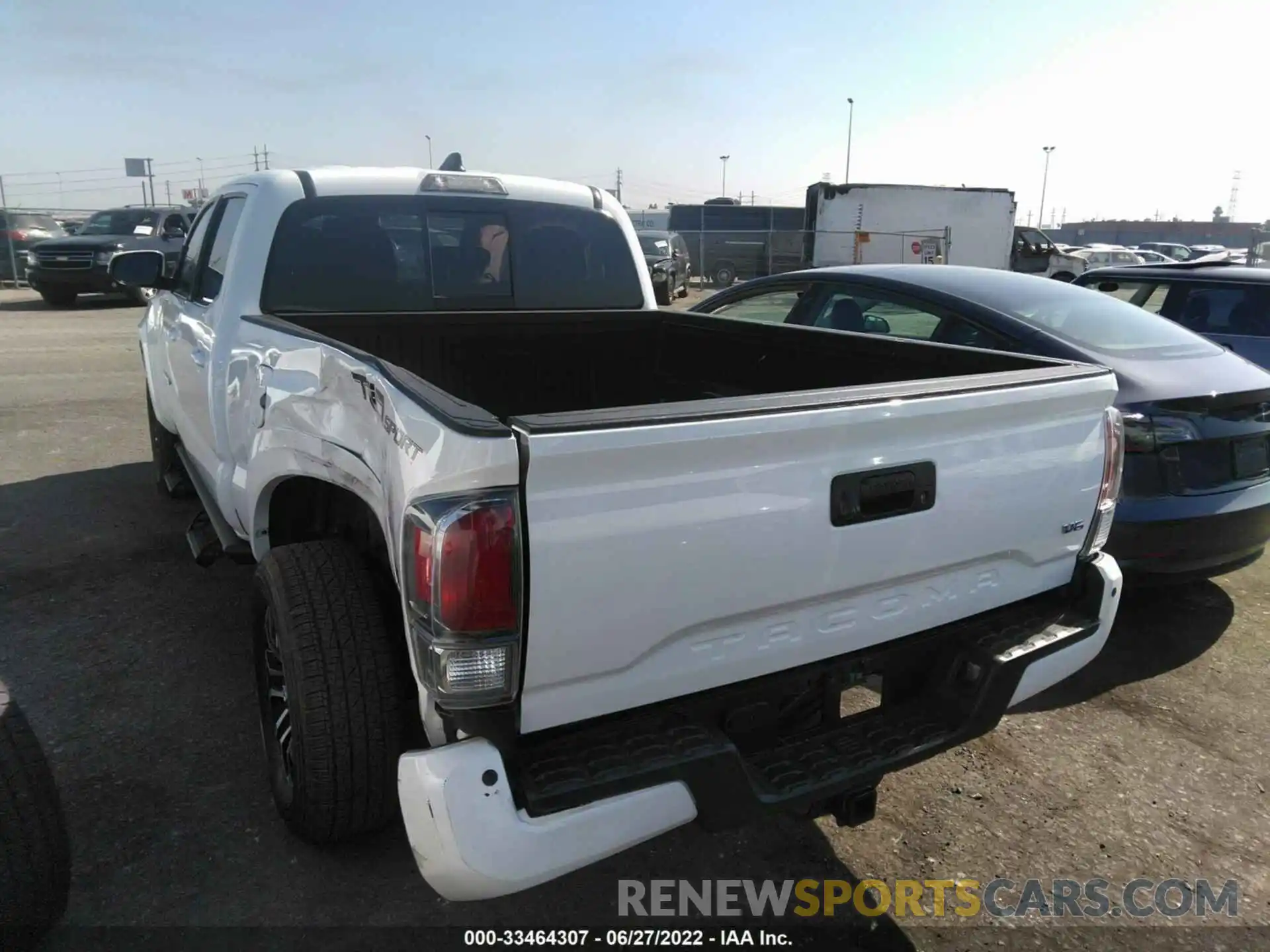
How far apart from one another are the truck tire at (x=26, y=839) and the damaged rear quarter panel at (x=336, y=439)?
0.95 meters

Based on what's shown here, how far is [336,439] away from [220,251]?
2225mm

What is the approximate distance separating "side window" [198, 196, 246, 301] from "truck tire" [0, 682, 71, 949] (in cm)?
215

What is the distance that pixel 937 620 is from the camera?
2.38 meters

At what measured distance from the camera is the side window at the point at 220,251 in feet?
12.9

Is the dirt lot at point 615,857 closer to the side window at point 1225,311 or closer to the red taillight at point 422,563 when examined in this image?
the red taillight at point 422,563

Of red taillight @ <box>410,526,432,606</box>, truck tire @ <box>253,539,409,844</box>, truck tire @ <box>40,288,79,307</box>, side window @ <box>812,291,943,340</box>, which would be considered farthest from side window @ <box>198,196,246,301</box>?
truck tire @ <box>40,288,79,307</box>

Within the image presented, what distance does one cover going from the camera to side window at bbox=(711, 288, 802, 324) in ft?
19.2

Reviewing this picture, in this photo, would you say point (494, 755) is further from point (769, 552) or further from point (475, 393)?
point (475, 393)

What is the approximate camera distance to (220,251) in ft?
13.5

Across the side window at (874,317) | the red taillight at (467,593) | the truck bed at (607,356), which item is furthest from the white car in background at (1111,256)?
the red taillight at (467,593)

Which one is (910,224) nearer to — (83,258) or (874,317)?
(83,258)

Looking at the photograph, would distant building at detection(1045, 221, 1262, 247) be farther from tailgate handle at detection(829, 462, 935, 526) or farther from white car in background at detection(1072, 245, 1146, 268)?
tailgate handle at detection(829, 462, 935, 526)

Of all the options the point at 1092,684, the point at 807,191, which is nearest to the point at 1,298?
the point at 807,191

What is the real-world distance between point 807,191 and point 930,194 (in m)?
3.42
